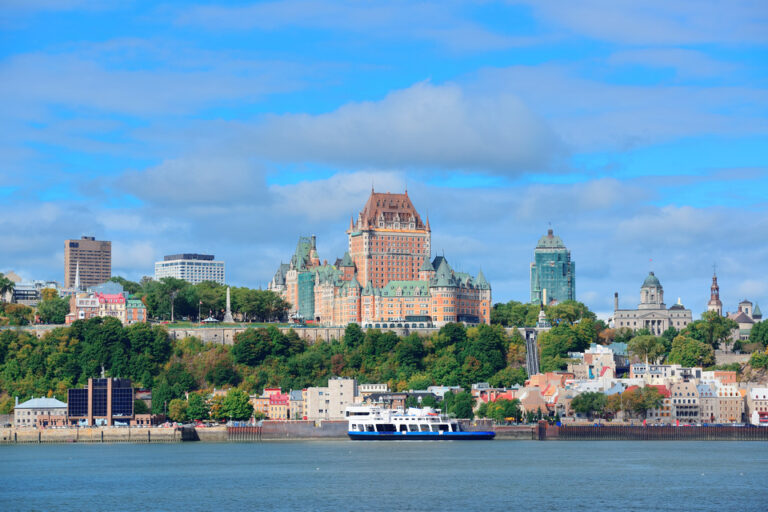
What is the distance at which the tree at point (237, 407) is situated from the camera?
17800 cm

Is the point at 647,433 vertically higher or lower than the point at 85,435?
lower

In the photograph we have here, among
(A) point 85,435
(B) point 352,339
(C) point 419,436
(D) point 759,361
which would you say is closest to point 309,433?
(C) point 419,436

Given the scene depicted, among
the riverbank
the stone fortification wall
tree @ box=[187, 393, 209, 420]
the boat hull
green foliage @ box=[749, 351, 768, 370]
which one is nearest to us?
the boat hull

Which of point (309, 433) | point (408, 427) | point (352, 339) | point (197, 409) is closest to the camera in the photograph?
point (408, 427)

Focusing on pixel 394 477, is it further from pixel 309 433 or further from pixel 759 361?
pixel 759 361

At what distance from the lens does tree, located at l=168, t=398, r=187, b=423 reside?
179m

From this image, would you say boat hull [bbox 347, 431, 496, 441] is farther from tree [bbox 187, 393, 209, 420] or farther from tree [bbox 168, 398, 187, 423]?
tree [bbox 168, 398, 187, 423]

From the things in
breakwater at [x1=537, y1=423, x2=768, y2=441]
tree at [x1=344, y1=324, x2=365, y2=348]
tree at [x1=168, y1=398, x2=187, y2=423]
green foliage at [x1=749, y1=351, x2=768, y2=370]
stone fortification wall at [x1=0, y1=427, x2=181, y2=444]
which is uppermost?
tree at [x1=344, y1=324, x2=365, y2=348]

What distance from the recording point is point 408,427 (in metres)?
163

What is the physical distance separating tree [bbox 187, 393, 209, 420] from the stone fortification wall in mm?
6139

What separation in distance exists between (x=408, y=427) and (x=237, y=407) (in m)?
25.2

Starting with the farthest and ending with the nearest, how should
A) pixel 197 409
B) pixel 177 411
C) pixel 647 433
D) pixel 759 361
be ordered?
pixel 759 361, pixel 177 411, pixel 197 409, pixel 647 433

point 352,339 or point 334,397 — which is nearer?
point 334,397

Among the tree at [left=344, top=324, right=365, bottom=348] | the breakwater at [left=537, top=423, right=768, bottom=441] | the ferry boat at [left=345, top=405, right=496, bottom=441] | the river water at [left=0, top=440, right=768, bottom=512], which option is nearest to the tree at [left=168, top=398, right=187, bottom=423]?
the river water at [left=0, top=440, right=768, bottom=512]
